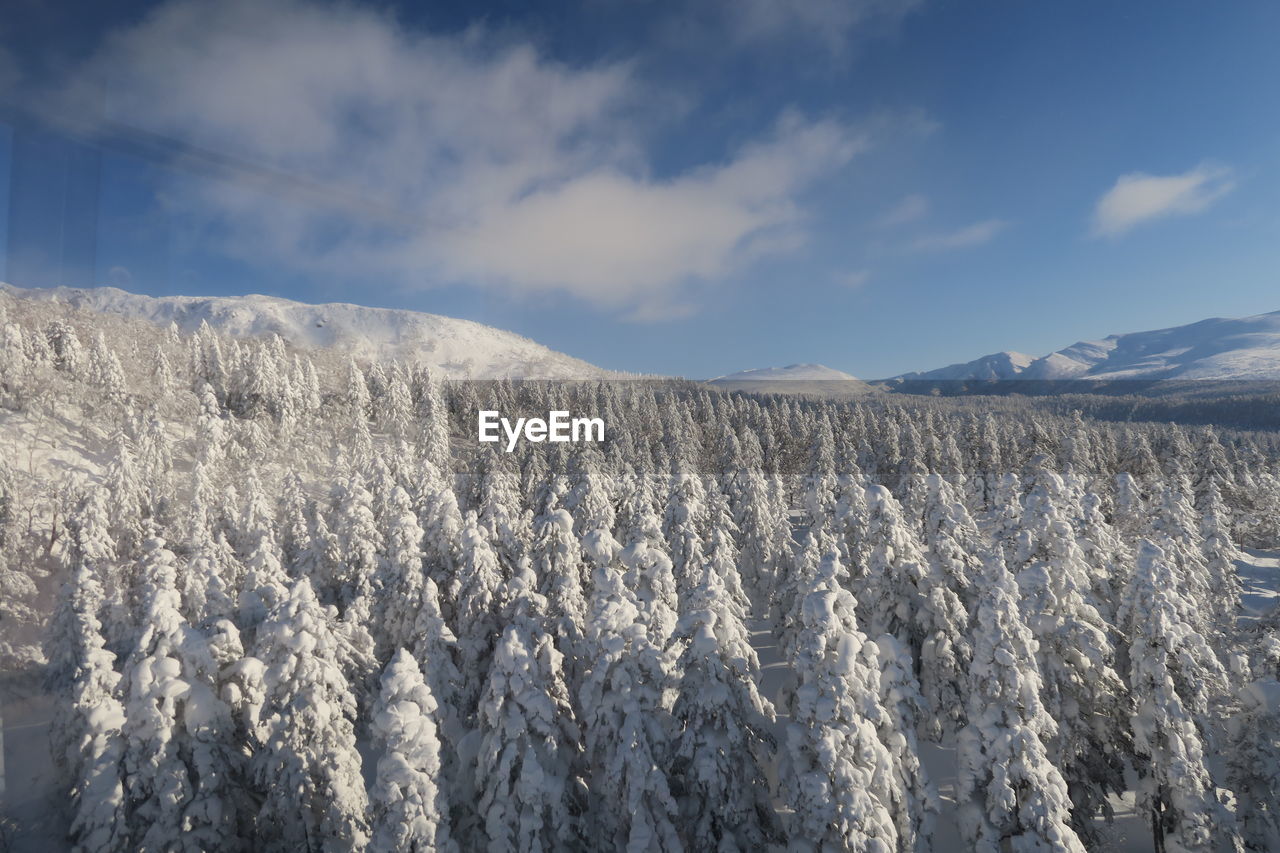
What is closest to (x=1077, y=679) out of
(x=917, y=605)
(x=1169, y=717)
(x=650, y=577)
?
(x=1169, y=717)

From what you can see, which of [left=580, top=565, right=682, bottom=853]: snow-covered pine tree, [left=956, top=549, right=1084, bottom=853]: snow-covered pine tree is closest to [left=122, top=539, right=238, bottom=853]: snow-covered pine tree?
[left=580, top=565, right=682, bottom=853]: snow-covered pine tree

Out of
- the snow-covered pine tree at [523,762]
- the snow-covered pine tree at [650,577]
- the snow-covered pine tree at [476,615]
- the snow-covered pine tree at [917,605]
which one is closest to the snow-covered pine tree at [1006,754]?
the snow-covered pine tree at [917,605]

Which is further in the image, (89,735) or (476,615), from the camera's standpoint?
(476,615)

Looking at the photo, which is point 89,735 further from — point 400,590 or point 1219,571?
point 1219,571

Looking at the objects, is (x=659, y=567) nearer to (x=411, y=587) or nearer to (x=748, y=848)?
(x=748, y=848)

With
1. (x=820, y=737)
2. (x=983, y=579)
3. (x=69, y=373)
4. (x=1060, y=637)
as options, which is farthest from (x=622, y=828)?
(x=69, y=373)

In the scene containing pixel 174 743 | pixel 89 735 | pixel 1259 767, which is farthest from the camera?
pixel 1259 767

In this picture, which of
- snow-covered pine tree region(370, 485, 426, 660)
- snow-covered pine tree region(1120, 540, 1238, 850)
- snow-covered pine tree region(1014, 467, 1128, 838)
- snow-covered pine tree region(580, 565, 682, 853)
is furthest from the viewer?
snow-covered pine tree region(370, 485, 426, 660)

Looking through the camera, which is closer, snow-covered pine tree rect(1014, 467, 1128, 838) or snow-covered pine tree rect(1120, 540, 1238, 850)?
snow-covered pine tree rect(1120, 540, 1238, 850)

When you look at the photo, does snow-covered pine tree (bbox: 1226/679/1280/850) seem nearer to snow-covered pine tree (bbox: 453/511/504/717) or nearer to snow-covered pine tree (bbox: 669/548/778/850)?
snow-covered pine tree (bbox: 669/548/778/850)

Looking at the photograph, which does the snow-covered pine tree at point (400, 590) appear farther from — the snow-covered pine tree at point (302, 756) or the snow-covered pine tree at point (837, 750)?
the snow-covered pine tree at point (837, 750)

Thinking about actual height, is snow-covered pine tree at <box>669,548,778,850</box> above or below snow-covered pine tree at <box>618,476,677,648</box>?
below
